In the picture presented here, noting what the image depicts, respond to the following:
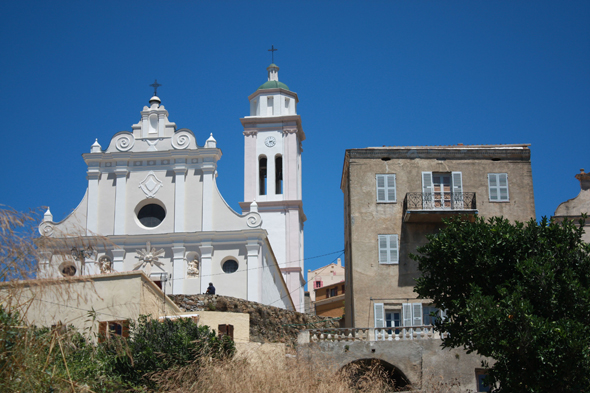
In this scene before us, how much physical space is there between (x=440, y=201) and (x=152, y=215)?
1787 centimetres

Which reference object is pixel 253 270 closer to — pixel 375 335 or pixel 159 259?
pixel 159 259

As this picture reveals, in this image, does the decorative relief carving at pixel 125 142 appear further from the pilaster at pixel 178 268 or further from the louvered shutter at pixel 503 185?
the louvered shutter at pixel 503 185

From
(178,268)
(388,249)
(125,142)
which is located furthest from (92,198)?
(388,249)

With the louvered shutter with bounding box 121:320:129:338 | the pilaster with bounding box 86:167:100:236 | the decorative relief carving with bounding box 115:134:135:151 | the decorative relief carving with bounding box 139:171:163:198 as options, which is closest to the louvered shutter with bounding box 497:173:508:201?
the louvered shutter with bounding box 121:320:129:338

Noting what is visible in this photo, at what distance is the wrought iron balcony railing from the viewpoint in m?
28.8

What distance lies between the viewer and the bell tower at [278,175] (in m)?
50.8

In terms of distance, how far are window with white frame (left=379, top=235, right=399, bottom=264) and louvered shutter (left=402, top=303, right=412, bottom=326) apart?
68.8 inches

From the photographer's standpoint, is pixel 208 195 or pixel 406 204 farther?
pixel 208 195

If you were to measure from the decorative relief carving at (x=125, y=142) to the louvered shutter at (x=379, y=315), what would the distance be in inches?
760

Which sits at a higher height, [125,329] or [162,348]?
[125,329]

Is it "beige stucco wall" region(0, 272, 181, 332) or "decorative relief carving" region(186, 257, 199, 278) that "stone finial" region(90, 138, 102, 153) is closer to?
"decorative relief carving" region(186, 257, 199, 278)

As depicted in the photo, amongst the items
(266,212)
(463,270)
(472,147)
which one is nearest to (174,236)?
(266,212)

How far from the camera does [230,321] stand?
26281 mm

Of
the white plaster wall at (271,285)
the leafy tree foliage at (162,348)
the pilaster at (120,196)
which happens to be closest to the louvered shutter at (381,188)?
the leafy tree foliage at (162,348)
